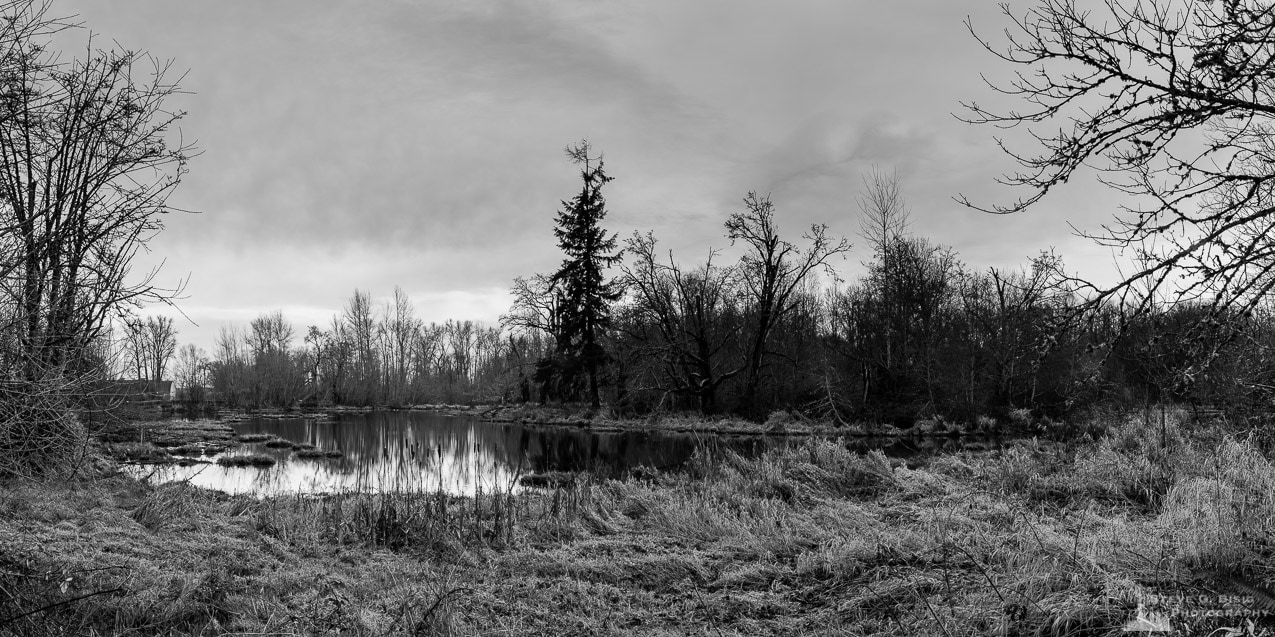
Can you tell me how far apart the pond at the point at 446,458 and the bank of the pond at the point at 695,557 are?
1.95m

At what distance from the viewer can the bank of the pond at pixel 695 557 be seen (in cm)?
373

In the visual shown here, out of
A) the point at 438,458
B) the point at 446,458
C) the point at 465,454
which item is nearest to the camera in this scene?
the point at 438,458

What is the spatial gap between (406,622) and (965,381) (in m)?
23.1

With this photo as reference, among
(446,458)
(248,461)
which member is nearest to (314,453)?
(248,461)

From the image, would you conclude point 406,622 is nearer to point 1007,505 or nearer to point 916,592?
point 916,592

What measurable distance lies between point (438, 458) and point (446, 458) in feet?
16.4

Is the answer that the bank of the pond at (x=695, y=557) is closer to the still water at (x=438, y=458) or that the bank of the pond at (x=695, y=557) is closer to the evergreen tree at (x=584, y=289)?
the still water at (x=438, y=458)

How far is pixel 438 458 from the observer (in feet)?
40.8

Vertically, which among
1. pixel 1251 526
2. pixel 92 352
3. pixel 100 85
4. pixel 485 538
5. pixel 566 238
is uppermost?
pixel 566 238

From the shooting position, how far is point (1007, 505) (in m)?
6.13

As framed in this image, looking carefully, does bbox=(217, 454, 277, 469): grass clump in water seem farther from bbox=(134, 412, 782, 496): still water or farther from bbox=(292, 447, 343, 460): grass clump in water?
bbox=(292, 447, 343, 460): grass clump in water

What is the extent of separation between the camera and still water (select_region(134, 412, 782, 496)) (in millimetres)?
11336

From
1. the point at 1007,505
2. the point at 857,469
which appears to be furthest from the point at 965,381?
the point at 1007,505

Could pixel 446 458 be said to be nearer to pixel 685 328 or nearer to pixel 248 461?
pixel 248 461
